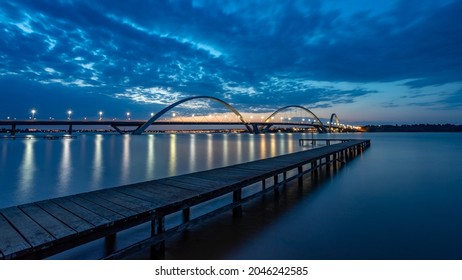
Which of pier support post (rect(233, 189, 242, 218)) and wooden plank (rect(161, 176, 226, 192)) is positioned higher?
wooden plank (rect(161, 176, 226, 192))

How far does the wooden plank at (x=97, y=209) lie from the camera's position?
158 inches

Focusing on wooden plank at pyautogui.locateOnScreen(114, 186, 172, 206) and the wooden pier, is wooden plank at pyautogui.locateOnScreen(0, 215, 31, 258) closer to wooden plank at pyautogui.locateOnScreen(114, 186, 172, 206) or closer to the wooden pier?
the wooden pier

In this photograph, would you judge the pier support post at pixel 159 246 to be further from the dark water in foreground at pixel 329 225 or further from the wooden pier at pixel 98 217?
the dark water in foreground at pixel 329 225

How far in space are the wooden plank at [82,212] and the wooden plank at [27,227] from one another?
550mm

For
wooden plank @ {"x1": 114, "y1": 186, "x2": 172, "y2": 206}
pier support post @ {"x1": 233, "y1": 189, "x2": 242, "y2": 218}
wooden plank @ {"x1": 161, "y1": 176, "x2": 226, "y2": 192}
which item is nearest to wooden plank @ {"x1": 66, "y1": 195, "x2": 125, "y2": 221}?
wooden plank @ {"x1": 114, "y1": 186, "x2": 172, "y2": 206}

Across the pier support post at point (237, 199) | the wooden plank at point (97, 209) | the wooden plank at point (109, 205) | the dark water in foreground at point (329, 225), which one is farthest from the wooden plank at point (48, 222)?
the pier support post at point (237, 199)

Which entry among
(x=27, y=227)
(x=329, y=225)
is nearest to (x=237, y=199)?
(x=329, y=225)

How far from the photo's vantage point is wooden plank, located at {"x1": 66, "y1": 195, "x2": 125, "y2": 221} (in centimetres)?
402

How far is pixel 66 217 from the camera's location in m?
4.03

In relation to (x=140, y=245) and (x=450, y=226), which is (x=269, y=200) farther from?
(x=140, y=245)

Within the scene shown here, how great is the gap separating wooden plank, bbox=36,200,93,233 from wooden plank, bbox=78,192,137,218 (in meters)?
0.54

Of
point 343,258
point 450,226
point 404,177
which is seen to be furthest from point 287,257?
point 404,177
